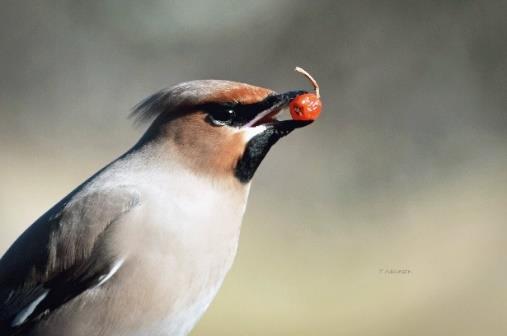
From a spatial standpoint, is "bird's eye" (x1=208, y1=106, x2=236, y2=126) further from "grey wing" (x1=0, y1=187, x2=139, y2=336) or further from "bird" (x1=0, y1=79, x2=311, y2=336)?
"grey wing" (x1=0, y1=187, x2=139, y2=336)

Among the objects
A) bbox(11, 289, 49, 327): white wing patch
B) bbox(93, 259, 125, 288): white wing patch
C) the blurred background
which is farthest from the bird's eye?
the blurred background

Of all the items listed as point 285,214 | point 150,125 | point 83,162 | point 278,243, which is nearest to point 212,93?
point 150,125

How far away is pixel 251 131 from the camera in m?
4.14

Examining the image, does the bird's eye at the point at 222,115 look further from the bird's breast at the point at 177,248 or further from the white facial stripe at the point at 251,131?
the bird's breast at the point at 177,248

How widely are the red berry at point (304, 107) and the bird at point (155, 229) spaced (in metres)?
0.02

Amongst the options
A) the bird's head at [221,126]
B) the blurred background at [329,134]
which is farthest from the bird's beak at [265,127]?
the blurred background at [329,134]

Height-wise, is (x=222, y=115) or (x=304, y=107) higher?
(x=304, y=107)

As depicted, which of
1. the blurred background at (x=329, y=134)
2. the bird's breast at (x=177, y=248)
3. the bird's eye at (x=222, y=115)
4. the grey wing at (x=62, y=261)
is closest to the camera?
the bird's breast at (x=177, y=248)

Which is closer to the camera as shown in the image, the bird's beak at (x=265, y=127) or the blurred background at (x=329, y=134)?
the bird's beak at (x=265, y=127)

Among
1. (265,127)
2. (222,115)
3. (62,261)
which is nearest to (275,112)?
(265,127)

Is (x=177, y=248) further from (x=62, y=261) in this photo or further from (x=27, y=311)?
(x=27, y=311)

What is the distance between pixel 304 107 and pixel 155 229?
647 mm

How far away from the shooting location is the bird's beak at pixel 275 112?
409cm

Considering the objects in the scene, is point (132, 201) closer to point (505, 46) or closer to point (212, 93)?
point (212, 93)
